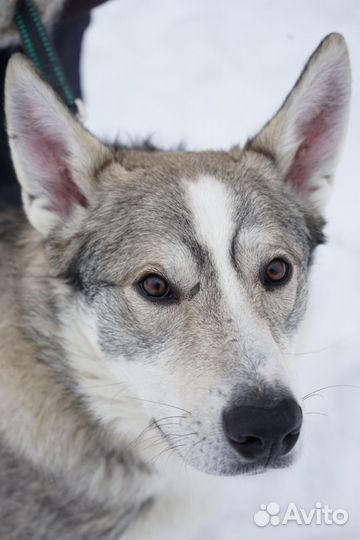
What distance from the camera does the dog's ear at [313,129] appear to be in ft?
9.15

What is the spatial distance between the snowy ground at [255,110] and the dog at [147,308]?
2.71ft

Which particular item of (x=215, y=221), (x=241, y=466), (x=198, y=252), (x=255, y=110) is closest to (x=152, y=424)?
(x=241, y=466)

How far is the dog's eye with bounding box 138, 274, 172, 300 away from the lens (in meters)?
A: 2.58

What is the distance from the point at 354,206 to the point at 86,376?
291cm

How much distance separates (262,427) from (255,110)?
3.78m

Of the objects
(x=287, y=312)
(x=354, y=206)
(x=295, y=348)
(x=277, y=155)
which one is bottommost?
(x=354, y=206)

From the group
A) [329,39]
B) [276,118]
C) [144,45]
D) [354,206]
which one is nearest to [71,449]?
[276,118]

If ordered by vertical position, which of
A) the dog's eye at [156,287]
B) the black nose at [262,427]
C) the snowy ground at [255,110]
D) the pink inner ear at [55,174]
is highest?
the pink inner ear at [55,174]

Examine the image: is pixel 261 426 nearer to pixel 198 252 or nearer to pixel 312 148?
pixel 198 252

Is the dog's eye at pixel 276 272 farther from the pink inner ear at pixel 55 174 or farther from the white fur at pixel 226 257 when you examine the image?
the pink inner ear at pixel 55 174

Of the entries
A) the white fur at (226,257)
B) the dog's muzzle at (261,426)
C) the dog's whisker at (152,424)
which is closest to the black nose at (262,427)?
the dog's muzzle at (261,426)

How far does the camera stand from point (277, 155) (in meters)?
3.00

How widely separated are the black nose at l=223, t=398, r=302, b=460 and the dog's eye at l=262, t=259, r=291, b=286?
0.54 m

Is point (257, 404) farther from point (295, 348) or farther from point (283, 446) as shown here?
point (295, 348)
